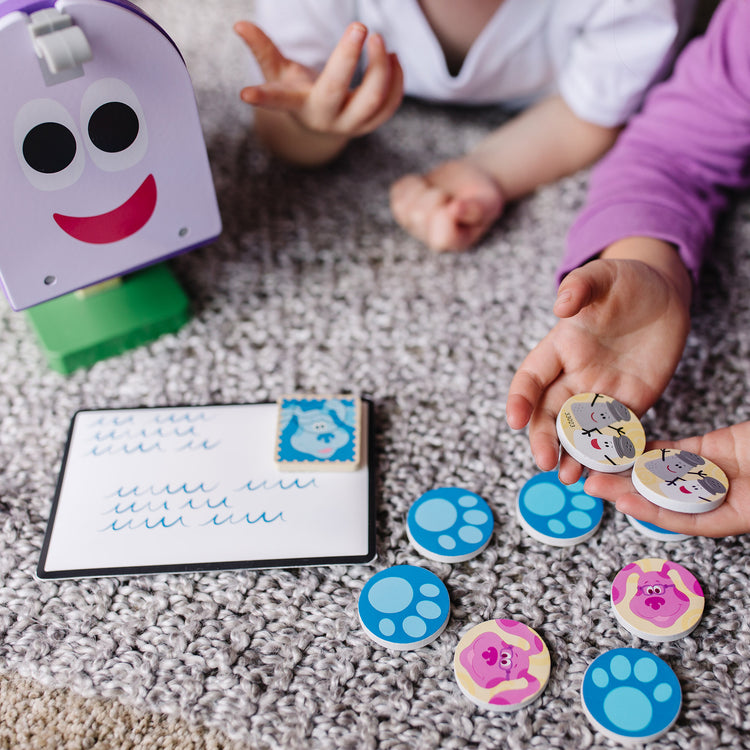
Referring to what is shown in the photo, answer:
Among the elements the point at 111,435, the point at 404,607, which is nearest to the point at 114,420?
the point at 111,435

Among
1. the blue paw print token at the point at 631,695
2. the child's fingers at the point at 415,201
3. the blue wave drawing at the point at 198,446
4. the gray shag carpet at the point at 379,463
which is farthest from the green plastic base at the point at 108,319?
the blue paw print token at the point at 631,695

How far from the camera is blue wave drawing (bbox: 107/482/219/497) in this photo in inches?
21.6

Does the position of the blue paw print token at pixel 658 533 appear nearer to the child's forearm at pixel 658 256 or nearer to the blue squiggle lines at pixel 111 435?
the child's forearm at pixel 658 256

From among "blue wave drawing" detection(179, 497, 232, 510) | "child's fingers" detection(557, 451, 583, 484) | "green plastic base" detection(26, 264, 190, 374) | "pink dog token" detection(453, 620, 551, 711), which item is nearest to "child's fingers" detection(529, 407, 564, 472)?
"child's fingers" detection(557, 451, 583, 484)

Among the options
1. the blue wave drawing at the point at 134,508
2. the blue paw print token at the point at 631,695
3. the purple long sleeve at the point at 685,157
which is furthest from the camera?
the purple long sleeve at the point at 685,157

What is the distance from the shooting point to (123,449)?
57 cm

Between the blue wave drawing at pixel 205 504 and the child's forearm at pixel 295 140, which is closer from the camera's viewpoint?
the blue wave drawing at pixel 205 504

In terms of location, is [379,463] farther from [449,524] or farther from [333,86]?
[333,86]

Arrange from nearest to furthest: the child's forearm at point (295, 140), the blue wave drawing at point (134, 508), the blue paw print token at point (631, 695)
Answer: the blue paw print token at point (631, 695)
the blue wave drawing at point (134, 508)
the child's forearm at point (295, 140)

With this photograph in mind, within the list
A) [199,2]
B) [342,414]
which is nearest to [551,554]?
[342,414]

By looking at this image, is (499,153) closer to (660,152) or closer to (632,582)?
(660,152)

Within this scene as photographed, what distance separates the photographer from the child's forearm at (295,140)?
0.79 m

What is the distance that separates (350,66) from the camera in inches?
23.9

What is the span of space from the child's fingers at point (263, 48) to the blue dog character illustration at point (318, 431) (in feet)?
0.92
